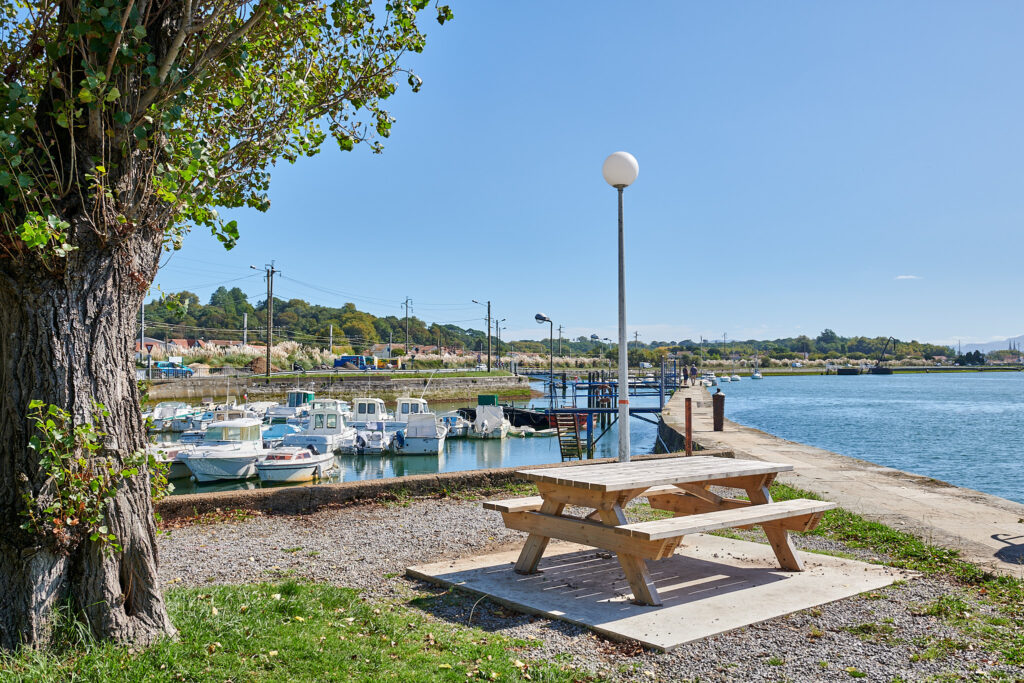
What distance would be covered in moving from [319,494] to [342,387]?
170 feet

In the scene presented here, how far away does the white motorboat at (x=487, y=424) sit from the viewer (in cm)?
3438

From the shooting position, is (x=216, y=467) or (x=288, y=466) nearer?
(x=288, y=466)

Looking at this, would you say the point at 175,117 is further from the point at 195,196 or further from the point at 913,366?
the point at 913,366

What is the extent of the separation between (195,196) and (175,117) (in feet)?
2.70

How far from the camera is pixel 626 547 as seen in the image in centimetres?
512

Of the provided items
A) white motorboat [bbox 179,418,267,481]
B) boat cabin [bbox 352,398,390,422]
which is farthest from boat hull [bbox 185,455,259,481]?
boat cabin [bbox 352,398,390,422]

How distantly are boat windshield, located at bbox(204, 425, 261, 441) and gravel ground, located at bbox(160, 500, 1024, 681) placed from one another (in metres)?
15.8

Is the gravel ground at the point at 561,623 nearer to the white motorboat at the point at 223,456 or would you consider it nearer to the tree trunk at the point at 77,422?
the tree trunk at the point at 77,422

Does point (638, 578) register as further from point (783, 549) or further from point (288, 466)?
point (288, 466)

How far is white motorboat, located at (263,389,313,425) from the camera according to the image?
122 feet

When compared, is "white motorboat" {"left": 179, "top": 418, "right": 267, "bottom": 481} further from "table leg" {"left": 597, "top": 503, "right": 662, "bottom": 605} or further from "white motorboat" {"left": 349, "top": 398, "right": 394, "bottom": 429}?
"table leg" {"left": 597, "top": 503, "right": 662, "bottom": 605}

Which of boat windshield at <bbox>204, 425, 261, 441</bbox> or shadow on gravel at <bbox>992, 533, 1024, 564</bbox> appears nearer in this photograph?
shadow on gravel at <bbox>992, 533, 1024, 564</bbox>

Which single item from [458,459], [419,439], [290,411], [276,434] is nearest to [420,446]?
[419,439]

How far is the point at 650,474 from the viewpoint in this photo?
564 cm
